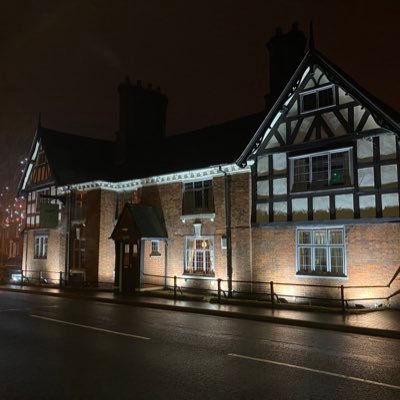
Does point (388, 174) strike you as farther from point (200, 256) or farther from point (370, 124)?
point (200, 256)

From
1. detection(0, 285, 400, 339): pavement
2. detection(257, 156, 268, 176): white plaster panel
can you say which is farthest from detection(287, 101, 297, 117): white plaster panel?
detection(0, 285, 400, 339): pavement

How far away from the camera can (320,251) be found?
1861 cm

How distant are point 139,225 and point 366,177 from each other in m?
11.5

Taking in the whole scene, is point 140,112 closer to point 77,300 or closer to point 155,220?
point 155,220

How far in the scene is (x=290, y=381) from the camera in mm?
7422

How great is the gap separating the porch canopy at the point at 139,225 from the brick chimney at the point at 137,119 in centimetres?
721

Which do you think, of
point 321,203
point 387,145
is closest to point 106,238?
point 321,203

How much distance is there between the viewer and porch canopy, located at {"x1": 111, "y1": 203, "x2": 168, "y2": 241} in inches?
928

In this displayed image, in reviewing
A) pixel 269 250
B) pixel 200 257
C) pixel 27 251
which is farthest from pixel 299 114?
pixel 27 251

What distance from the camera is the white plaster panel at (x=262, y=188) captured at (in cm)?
2020

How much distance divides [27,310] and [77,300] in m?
4.69

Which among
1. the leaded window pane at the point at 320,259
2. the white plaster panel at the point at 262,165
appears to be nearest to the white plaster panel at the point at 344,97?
the white plaster panel at the point at 262,165

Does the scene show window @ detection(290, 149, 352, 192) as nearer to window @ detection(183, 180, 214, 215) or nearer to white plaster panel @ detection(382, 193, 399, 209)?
white plaster panel @ detection(382, 193, 399, 209)

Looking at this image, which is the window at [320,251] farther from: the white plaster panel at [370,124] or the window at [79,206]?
the window at [79,206]
